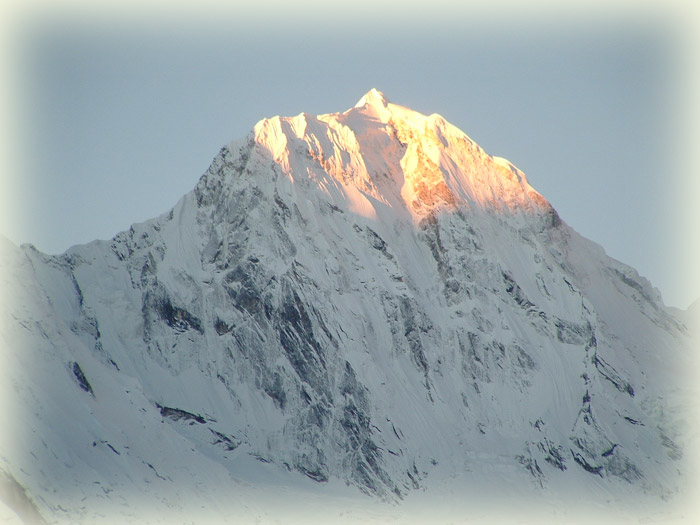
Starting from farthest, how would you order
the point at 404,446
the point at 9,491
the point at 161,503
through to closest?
the point at 404,446 → the point at 161,503 → the point at 9,491

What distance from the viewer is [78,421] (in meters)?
161

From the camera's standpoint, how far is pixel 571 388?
197375 millimetres

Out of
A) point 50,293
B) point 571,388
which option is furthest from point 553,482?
point 50,293

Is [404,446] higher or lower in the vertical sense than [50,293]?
lower

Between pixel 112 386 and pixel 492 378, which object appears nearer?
pixel 112 386

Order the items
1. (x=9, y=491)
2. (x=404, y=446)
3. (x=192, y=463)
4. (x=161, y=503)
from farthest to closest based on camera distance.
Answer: (x=404, y=446) → (x=192, y=463) → (x=161, y=503) → (x=9, y=491)

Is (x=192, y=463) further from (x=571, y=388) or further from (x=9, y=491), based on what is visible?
(x=571, y=388)

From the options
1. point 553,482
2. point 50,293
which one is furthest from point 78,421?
point 553,482

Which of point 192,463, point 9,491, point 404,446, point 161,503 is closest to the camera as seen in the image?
point 9,491

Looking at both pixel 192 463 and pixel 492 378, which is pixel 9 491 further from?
pixel 492 378

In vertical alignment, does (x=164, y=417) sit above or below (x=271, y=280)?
below

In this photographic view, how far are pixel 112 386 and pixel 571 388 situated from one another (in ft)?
201

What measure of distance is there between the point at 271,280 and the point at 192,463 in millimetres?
31539

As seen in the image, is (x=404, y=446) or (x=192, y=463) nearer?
(x=192, y=463)
